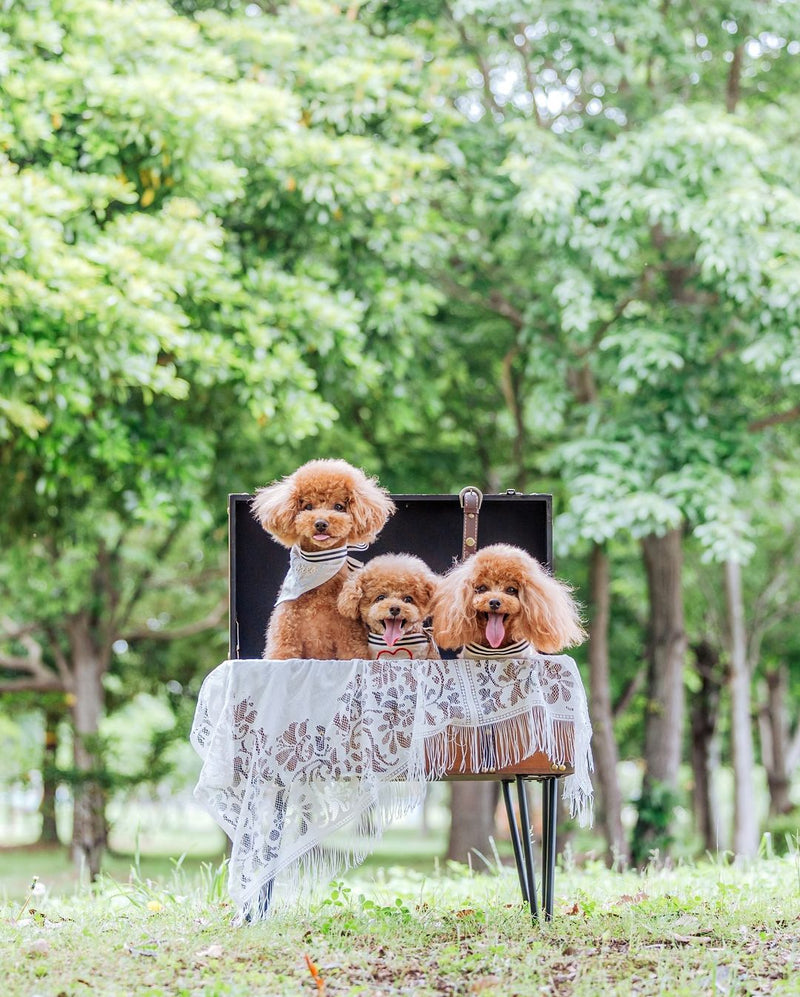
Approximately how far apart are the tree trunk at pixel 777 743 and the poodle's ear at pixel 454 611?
548 inches

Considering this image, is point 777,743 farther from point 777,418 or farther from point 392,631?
point 392,631

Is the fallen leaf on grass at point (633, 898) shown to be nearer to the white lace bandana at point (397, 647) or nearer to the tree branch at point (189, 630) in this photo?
the white lace bandana at point (397, 647)

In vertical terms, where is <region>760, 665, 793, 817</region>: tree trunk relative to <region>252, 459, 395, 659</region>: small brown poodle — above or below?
below

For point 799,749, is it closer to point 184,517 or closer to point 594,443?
point 594,443

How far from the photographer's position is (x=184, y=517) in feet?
26.1

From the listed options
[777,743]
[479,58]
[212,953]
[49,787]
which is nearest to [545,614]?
[212,953]

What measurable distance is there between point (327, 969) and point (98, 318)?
4.10 metres

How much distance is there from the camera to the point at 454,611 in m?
3.61

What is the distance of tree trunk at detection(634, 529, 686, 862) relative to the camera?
10.5m

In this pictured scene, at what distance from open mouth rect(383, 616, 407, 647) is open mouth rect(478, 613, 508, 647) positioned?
0.29m

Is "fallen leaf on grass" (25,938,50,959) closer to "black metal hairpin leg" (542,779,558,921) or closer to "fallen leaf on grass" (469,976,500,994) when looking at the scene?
"fallen leaf on grass" (469,976,500,994)

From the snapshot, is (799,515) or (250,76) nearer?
(250,76)

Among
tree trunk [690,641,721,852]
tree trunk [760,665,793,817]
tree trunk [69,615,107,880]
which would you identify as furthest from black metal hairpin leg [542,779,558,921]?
tree trunk [760,665,793,817]

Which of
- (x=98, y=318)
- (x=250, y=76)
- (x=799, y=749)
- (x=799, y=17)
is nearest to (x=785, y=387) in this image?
(x=799, y=17)
